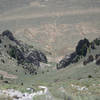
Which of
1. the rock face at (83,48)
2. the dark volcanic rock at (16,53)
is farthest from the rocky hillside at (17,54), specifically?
the rock face at (83,48)

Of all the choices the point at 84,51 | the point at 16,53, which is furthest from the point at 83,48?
the point at 16,53

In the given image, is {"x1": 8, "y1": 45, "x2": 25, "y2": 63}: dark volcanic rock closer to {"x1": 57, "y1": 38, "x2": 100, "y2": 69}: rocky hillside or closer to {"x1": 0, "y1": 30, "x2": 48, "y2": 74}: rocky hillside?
{"x1": 0, "y1": 30, "x2": 48, "y2": 74}: rocky hillside

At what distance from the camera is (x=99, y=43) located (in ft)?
517

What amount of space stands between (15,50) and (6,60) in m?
24.7

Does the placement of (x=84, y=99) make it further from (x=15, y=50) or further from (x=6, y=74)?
(x=15, y=50)

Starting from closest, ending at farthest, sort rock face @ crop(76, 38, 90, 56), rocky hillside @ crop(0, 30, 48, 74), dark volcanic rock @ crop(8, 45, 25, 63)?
rock face @ crop(76, 38, 90, 56)
rocky hillside @ crop(0, 30, 48, 74)
dark volcanic rock @ crop(8, 45, 25, 63)

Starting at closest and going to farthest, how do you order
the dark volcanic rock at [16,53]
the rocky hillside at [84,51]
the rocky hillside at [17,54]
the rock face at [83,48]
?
the rocky hillside at [84,51], the rock face at [83,48], the rocky hillside at [17,54], the dark volcanic rock at [16,53]

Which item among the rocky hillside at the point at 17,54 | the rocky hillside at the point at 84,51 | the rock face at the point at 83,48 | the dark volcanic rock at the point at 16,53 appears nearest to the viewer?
the rocky hillside at the point at 84,51

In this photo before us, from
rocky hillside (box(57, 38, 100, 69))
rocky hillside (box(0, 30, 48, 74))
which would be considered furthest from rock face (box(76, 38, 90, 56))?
rocky hillside (box(0, 30, 48, 74))

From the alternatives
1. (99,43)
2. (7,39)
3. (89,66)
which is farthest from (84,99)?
(7,39)

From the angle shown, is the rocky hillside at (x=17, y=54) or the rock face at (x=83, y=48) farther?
the rocky hillside at (x=17, y=54)

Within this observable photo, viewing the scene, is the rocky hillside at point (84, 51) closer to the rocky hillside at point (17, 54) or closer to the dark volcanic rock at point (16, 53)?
the rocky hillside at point (17, 54)

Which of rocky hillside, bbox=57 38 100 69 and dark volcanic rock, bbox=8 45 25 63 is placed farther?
dark volcanic rock, bbox=8 45 25 63

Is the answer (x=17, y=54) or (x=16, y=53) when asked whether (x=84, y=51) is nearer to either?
(x=16, y=53)
